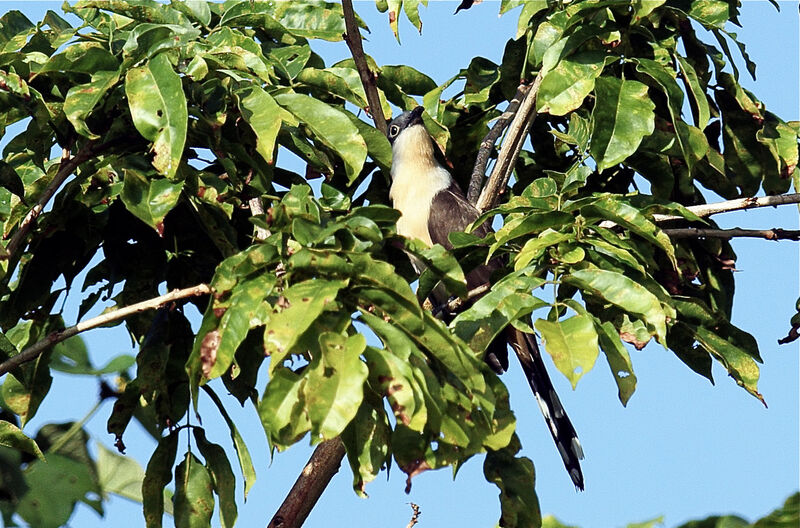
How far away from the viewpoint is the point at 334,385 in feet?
5.45

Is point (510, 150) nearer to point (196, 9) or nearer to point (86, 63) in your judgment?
point (196, 9)

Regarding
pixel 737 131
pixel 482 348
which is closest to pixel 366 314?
pixel 482 348

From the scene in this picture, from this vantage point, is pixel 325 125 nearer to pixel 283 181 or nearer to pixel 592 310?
pixel 283 181

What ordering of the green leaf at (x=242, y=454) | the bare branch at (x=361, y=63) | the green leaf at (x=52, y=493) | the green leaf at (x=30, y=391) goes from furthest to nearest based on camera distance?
the bare branch at (x=361, y=63), the green leaf at (x=30, y=391), the green leaf at (x=242, y=454), the green leaf at (x=52, y=493)

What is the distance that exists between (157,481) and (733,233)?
1747 mm

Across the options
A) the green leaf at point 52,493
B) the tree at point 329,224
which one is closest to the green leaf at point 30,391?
the tree at point 329,224

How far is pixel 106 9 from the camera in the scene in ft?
9.57

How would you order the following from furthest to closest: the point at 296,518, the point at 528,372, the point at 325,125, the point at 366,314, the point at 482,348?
1. the point at 528,372
2. the point at 296,518
3. the point at 325,125
4. the point at 482,348
5. the point at 366,314

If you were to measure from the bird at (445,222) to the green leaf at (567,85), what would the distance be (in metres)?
0.82

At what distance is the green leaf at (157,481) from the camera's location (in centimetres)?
269

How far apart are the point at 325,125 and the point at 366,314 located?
2.84ft

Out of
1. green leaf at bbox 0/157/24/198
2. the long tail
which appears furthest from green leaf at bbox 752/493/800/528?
the long tail

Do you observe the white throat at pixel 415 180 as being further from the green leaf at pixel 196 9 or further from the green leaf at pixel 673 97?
the green leaf at pixel 673 97

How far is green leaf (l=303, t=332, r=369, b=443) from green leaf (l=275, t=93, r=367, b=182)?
2.92 feet
